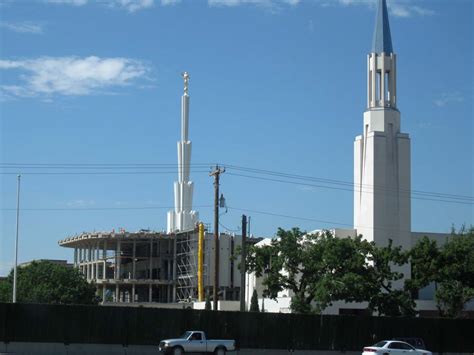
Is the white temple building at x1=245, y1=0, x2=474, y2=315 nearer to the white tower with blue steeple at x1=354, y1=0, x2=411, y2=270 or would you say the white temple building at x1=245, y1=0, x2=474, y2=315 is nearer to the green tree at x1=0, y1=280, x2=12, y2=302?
the white tower with blue steeple at x1=354, y1=0, x2=411, y2=270

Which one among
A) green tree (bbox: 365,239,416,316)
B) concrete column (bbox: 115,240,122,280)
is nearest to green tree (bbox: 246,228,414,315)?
green tree (bbox: 365,239,416,316)

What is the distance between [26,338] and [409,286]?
32.0 metres

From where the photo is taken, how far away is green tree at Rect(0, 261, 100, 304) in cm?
9081

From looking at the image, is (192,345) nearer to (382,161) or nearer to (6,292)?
(382,161)

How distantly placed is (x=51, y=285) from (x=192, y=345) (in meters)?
55.1

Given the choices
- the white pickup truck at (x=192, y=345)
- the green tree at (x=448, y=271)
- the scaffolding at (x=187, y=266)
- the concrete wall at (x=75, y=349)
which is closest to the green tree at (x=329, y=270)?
the green tree at (x=448, y=271)

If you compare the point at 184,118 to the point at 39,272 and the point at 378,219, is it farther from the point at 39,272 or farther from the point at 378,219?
the point at 378,219

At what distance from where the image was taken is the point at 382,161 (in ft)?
271

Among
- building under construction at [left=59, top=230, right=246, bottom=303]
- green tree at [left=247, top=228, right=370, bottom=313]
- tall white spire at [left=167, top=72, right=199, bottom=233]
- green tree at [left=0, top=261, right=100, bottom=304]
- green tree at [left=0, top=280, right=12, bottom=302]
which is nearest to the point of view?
green tree at [left=247, top=228, right=370, bottom=313]

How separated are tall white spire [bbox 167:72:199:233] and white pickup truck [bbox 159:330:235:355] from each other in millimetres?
74797

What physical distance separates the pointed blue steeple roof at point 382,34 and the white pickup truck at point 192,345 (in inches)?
1987

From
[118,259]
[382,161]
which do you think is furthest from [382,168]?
[118,259]

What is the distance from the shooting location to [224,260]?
113500 millimetres

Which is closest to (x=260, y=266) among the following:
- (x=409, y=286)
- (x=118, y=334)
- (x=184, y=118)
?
(x=409, y=286)
